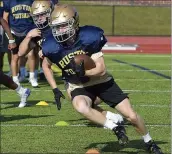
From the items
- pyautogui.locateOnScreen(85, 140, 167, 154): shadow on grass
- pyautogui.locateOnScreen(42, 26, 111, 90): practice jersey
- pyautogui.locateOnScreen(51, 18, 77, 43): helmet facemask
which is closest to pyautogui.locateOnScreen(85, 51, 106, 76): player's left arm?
pyautogui.locateOnScreen(42, 26, 111, 90): practice jersey

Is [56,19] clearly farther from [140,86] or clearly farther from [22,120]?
[140,86]

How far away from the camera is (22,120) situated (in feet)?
24.0

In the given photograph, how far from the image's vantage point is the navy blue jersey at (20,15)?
10594mm

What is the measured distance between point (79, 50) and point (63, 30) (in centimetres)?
24

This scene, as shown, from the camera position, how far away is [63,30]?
5.61 metres

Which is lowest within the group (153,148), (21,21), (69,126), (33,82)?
(33,82)

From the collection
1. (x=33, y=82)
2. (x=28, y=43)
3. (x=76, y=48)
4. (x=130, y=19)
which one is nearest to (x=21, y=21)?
(x=33, y=82)

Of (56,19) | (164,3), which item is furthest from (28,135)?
(164,3)

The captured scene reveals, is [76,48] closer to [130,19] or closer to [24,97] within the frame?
[24,97]

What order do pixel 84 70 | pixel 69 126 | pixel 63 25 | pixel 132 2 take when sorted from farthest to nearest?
pixel 132 2, pixel 69 126, pixel 63 25, pixel 84 70

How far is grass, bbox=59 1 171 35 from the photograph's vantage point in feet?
92.0

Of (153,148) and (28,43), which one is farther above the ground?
(153,148)

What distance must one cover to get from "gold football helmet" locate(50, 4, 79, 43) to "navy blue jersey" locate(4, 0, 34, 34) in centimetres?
497

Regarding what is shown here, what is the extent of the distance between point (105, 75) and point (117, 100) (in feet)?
0.83
